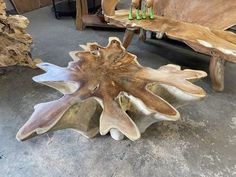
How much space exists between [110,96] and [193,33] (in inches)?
33.4

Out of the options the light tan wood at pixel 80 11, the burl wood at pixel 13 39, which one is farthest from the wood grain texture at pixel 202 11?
the burl wood at pixel 13 39

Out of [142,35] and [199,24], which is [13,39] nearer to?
[142,35]

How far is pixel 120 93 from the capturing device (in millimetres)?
1270

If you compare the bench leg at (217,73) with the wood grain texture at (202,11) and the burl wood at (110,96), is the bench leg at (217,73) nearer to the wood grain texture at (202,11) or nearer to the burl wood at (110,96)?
the wood grain texture at (202,11)

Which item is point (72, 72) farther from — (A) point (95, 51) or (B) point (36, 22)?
(B) point (36, 22)

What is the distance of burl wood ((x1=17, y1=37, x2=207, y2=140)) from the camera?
1.17 m

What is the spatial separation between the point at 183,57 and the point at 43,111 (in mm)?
1501

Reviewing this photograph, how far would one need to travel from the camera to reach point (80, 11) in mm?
2781

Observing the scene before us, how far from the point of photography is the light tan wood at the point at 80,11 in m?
2.74

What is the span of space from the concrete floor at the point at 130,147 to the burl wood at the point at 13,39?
8.1 inches

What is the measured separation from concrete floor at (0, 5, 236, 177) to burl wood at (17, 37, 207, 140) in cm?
12

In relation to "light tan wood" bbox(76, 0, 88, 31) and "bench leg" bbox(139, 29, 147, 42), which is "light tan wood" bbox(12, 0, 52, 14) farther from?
"bench leg" bbox(139, 29, 147, 42)

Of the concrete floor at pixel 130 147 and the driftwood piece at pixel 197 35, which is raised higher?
the driftwood piece at pixel 197 35

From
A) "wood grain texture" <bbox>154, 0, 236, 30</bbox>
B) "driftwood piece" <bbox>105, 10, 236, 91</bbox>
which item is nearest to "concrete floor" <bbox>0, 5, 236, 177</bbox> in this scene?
"driftwood piece" <bbox>105, 10, 236, 91</bbox>
